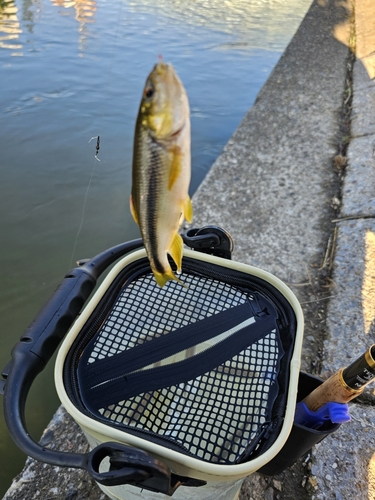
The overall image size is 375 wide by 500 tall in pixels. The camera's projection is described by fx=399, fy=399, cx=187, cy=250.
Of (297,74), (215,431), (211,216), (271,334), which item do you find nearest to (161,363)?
(215,431)

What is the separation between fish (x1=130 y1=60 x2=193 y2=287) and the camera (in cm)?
74

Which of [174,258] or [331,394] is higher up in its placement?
[174,258]

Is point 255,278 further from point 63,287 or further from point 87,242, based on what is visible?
point 87,242

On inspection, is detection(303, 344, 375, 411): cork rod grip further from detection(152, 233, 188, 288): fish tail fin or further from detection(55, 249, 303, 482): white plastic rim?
detection(152, 233, 188, 288): fish tail fin

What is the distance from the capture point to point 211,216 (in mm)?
2660

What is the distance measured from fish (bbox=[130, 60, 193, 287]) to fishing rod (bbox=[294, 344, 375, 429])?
0.72 metres

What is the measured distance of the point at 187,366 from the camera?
50.4 inches

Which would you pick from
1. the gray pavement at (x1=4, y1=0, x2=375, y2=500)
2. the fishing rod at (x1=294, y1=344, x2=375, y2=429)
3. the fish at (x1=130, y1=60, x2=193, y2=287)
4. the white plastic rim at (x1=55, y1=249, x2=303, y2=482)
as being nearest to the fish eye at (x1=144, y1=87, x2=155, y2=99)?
the fish at (x1=130, y1=60, x2=193, y2=287)

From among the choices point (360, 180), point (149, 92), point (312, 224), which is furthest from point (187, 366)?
point (360, 180)

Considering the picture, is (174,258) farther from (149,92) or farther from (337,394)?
(337,394)

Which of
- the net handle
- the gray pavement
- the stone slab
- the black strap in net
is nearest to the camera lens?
the net handle

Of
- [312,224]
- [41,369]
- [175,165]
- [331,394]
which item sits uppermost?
[175,165]

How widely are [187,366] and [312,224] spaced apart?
65.9 inches

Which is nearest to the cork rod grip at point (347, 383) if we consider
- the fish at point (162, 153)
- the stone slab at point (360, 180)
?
the fish at point (162, 153)
